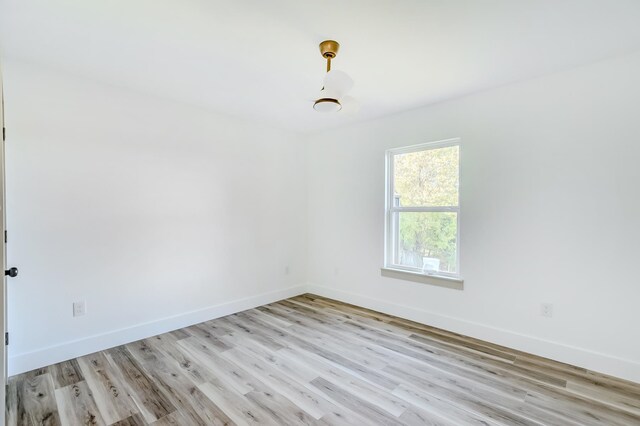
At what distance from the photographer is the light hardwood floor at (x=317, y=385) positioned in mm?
1896

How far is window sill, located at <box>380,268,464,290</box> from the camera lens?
3131 millimetres

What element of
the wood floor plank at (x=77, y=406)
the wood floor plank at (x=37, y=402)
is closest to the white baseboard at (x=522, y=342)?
the wood floor plank at (x=77, y=406)

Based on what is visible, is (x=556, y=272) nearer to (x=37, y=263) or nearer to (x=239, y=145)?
(x=239, y=145)

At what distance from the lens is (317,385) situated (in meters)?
2.23

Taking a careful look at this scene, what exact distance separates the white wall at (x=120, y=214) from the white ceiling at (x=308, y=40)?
352 millimetres

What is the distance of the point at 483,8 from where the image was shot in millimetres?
1766

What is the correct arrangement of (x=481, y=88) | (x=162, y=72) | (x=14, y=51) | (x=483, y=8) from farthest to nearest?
(x=481, y=88) → (x=162, y=72) → (x=14, y=51) → (x=483, y=8)

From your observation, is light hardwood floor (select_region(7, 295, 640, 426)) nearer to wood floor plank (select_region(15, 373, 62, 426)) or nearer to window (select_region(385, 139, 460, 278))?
wood floor plank (select_region(15, 373, 62, 426))

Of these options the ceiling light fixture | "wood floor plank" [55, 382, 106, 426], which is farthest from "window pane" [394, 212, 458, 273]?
"wood floor plank" [55, 382, 106, 426]

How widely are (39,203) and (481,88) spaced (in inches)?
152

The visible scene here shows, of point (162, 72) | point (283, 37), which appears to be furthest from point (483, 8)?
point (162, 72)

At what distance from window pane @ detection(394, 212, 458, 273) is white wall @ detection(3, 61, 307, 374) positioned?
5.69 feet

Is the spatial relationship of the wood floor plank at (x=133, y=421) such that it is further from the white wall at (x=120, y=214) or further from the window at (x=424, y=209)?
the window at (x=424, y=209)

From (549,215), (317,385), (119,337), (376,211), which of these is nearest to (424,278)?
(376,211)
